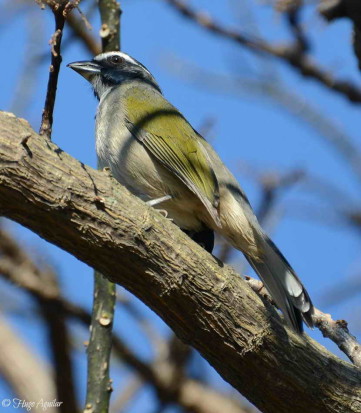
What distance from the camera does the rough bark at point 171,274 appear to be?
3561mm

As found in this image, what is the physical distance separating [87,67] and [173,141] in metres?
1.56

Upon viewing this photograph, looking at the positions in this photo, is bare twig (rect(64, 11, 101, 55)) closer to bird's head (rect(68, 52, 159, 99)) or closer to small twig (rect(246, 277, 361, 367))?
bird's head (rect(68, 52, 159, 99))

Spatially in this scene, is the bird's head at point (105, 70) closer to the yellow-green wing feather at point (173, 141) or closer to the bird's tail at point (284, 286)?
the yellow-green wing feather at point (173, 141)

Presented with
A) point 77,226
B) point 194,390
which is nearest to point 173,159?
point 77,226

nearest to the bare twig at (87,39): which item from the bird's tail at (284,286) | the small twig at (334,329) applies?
the bird's tail at (284,286)

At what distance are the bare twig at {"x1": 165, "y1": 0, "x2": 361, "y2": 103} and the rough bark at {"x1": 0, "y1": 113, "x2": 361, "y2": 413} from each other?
216cm

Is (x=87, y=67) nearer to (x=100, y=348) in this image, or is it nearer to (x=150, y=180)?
(x=150, y=180)

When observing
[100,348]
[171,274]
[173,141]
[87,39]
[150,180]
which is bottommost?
[171,274]

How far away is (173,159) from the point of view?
17.2 ft

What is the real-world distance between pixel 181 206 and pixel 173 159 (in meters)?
0.32

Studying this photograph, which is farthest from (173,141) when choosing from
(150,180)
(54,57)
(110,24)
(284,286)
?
(54,57)

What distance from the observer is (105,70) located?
6559 mm

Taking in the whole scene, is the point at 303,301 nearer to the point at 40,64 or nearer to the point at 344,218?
the point at 344,218

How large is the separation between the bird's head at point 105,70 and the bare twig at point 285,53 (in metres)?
0.65
